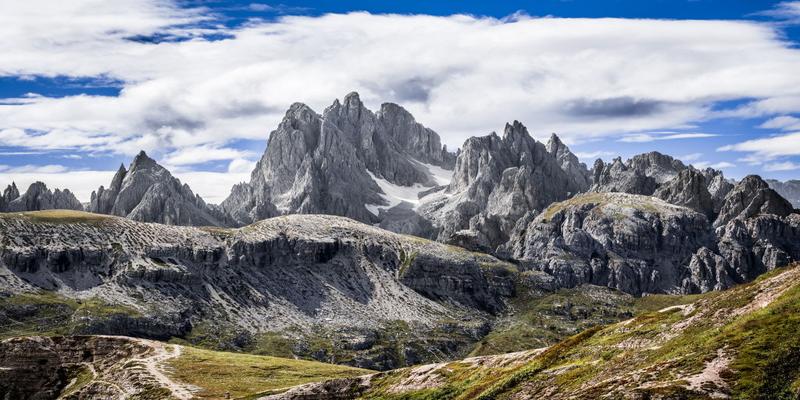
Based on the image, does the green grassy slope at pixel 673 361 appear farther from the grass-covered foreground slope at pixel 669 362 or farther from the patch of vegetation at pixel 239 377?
the patch of vegetation at pixel 239 377

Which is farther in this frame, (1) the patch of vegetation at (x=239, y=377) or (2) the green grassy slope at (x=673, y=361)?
(1) the patch of vegetation at (x=239, y=377)

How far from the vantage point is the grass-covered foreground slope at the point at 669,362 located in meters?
70.3

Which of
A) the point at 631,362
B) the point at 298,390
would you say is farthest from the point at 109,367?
the point at 631,362

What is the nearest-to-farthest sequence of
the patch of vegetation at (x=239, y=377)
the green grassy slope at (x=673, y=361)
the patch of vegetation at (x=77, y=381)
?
1. the green grassy slope at (x=673, y=361)
2. the patch of vegetation at (x=239, y=377)
3. the patch of vegetation at (x=77, y=381)

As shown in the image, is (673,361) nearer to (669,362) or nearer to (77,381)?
(669,362)

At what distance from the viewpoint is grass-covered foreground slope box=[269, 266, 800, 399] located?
70.3m

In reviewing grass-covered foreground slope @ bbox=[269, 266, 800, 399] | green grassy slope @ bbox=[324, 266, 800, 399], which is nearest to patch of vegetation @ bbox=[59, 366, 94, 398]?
grass-covered foreground slope @ bbox=[269, 266, 800, 399]

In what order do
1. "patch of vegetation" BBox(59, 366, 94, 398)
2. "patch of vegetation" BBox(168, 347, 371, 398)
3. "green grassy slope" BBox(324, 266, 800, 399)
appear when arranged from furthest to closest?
1. "patch of vegetation" BBox(59, 366, 94, 398)
2. "patch of vegetation" BBox(168, 347, 371, 398)
3. "green grassy slope" BBox(324, 266, 800, 399)

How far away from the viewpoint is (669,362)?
78.4 meters

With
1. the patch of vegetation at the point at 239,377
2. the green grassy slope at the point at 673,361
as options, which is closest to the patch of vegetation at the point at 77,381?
the patch of vegetation at the point at 239,377

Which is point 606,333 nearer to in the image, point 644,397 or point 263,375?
point 644,397

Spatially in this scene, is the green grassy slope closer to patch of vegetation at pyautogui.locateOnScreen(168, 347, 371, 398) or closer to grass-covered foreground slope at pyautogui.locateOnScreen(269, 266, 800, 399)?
grass-covered foreground slope at pyautogui.locateOnScreen(269, 266, 800, 399)

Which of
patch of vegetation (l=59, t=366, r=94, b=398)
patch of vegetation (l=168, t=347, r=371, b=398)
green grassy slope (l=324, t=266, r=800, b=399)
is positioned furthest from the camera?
patch of vegetation (l=59, t=366, r=94, b=398)

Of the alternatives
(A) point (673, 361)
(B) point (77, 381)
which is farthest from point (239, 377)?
(A) point (673, 361)
